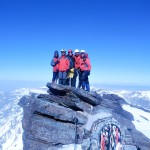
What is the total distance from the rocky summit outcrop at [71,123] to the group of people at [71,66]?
1381 millimetres

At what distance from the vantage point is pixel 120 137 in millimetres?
24344

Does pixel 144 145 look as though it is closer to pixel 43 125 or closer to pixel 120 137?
pixel 120 137

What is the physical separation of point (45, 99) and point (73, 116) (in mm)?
4074

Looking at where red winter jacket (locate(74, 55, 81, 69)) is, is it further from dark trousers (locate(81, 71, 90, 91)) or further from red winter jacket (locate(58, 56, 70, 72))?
red winter jacket (locate(58, 56, 70, 72))

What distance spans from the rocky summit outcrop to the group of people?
138 centimetres

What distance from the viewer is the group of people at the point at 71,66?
26.8 meters

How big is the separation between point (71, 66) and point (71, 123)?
243 inches

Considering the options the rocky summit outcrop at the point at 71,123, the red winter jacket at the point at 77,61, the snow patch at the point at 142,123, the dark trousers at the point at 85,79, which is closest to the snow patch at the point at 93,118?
the rocky summit outcrop at the point at 71,123

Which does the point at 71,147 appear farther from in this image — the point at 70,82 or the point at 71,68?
the point at 71,68

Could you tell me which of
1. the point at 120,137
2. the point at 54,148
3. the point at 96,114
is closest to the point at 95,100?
the point at 96,114

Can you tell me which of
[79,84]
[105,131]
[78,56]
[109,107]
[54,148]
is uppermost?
[78,56]

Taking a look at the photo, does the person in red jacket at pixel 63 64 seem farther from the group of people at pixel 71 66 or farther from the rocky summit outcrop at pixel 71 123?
the rocky summit outcrop at pixel 71 123

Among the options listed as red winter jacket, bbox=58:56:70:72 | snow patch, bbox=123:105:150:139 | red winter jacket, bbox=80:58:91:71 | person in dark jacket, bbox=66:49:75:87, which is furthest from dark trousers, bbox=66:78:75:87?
snow patch, bbox=123:105:150:139

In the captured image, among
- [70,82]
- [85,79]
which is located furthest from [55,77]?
[85,79]
